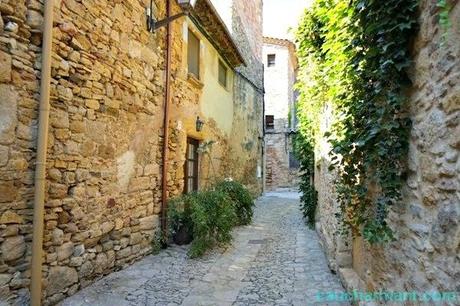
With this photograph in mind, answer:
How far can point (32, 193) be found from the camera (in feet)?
9.91

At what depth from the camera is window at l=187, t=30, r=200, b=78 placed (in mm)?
6707

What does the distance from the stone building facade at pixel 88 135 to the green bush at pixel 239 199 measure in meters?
1.39

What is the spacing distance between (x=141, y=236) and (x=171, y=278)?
2.94 ft

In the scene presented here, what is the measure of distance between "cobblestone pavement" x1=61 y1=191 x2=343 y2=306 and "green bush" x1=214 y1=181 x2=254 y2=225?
53.5 inches

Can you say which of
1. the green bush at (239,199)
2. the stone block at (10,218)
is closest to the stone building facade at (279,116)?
the green bush at (239,199)

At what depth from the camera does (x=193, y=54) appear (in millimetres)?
6898

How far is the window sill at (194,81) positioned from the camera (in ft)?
21.0

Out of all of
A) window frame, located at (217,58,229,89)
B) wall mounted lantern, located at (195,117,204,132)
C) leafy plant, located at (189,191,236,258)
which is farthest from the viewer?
window frame, located at (217,58,229,89)

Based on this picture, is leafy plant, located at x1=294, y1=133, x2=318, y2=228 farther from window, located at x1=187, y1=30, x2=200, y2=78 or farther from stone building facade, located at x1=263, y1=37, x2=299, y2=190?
stone building facade, located at x1=263, y1=37, x2=299, y2=190

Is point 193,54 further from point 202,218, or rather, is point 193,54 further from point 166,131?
point 202,218

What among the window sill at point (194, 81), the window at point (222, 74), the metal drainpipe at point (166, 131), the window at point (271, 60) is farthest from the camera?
the window at point (271, 60)

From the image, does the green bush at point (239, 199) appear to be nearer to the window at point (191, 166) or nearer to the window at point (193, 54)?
the window at point (191, 166)

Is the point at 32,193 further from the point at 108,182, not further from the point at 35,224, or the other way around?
the point at 108,182

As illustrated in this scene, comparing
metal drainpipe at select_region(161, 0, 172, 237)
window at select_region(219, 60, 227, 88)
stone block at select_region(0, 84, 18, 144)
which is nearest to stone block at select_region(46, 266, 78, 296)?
stone block at select_region(0, 84, 18, 144)
